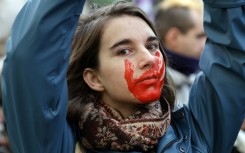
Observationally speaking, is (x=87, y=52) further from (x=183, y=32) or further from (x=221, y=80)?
(x=183, y=32)

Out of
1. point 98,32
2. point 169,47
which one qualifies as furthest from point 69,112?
point 169,47

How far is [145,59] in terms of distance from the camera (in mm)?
3031

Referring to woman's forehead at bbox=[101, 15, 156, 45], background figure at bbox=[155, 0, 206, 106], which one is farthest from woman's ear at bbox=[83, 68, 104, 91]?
background figure at bbox=[155, 0, 206, 106]

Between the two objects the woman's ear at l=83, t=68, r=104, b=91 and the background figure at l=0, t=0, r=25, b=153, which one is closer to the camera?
the woman's ear at l=83, t=68, r=104, b=91

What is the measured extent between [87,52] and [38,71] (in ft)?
1.91

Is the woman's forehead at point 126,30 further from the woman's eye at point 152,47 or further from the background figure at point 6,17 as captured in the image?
the background figure at point 6,17

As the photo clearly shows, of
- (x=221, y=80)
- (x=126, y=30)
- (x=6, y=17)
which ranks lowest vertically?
(x=6, y=17)

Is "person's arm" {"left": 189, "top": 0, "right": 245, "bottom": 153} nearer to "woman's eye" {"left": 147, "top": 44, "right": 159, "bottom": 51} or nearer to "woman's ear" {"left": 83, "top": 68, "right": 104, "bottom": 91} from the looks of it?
"woman's eye" {"left": 147, "top": 44, "right": 159, "bottom": 51}

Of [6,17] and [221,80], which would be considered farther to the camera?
[6,17]

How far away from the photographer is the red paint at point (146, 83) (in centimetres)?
304

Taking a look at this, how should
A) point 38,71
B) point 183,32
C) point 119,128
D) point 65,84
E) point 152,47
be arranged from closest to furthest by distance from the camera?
1. point 38,71
2. point 65,84
3. point 119,128
4. point 152,47
5. point 183,32

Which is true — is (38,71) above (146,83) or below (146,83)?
above

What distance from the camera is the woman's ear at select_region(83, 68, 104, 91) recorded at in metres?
3.18

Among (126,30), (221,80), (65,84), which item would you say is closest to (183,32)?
(221,80)
